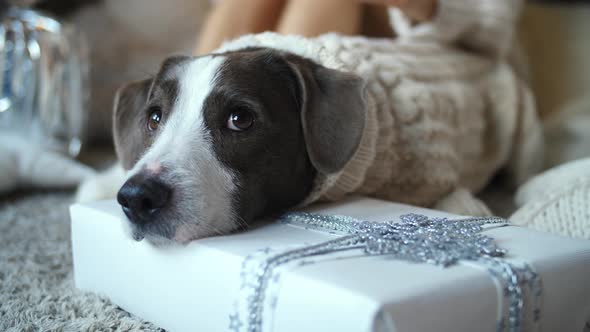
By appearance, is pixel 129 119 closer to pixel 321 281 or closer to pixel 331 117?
pixel 331 117

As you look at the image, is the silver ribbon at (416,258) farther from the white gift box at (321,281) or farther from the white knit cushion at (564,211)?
the white knit cushion at (564,211)

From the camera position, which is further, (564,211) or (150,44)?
(150,44)

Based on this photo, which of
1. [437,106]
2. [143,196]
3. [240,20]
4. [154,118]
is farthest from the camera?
[240,20]

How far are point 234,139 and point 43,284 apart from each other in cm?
47

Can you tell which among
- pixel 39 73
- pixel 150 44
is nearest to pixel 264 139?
pixel 39 73

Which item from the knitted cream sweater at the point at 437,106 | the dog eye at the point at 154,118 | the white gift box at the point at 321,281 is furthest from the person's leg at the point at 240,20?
the white gift box at the point at 321,281

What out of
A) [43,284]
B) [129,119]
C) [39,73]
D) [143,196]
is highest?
[143,196]

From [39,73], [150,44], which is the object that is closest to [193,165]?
[39,73]

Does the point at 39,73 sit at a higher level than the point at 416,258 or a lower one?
lower

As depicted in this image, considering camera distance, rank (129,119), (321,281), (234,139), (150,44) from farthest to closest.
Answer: (150,44), (129,119), (234,139), (321,281)

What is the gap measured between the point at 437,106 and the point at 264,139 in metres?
0.60

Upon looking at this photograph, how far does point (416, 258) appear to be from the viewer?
2.77ft

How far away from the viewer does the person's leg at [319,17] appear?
1.62 m

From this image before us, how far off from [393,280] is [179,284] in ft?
1.16
